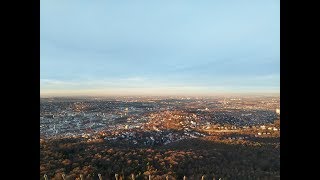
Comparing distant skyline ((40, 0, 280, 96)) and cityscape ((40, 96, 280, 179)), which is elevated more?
distant skyline ((40, 0, 280, 96))

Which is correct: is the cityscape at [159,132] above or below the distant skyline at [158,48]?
below

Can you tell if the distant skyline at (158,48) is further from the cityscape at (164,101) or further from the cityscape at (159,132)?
the cityscape at (159,132)

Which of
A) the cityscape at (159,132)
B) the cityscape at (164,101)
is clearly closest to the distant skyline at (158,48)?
the cityscape at (164,101)

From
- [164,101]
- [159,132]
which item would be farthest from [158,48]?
[159,132]

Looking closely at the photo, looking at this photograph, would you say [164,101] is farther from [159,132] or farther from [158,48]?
[158,48]

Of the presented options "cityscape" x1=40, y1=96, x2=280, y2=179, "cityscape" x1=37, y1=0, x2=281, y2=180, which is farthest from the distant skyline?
"cityscape" x1=40, y1=96, x2=280, y2=179

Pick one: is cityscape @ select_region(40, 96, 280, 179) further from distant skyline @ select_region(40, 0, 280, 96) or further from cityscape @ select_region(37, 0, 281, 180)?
distant skyline @ select_region(40, 0, 280, 96)
